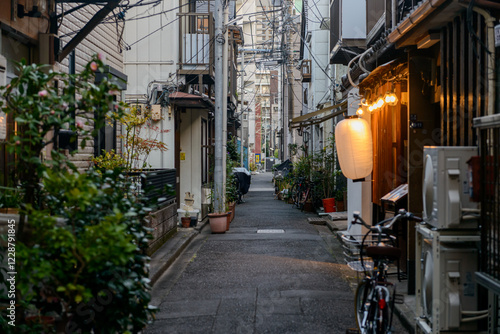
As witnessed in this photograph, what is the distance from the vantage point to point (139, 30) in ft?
55.8

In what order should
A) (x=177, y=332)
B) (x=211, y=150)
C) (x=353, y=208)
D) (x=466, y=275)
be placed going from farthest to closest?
(x=211, y=150), (x=353, y=208), (x=177, y=332), (x=466, y=275)

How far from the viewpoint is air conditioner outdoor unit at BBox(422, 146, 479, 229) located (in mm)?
5504

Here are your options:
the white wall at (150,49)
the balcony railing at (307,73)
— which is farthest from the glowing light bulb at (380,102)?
the balcony railing at (307,73)

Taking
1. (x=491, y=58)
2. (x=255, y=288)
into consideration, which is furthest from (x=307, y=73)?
(x=491, y=58)

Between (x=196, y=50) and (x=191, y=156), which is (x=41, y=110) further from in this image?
(x=191, y=156)

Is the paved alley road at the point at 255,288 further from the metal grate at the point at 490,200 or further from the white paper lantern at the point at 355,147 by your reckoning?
the metal grate at the point at 490,200

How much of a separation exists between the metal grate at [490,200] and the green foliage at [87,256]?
122 inches

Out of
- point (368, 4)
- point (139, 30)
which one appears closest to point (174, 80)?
point (139, 30)

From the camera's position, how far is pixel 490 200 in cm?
497

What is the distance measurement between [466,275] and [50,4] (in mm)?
7642

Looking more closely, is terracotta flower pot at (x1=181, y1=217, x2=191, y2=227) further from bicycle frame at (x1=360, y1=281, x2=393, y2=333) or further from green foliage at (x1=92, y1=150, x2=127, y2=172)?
bicycle frame at (x1=360, y1=281, x2=393, y2=333)

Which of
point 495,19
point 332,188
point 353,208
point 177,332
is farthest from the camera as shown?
point 332,188

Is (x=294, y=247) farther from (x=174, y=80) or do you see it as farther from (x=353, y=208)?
(x=174, y=80)

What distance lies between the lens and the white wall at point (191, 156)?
1869cm
